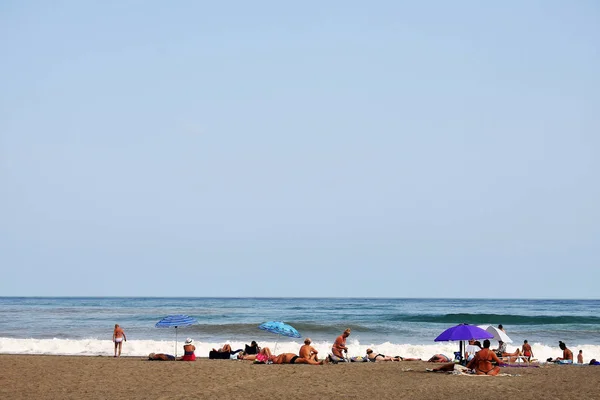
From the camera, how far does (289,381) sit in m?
16.0

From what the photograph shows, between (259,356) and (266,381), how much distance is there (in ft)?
14.8

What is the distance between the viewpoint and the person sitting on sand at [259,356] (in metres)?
20.4

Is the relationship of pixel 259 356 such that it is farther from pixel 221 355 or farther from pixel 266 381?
pixel 266 381

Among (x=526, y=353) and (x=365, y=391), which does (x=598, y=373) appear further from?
(x=365, y=391)

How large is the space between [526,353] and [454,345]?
5.66m

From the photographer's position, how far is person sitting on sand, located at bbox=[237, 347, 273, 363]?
2038 centimetres

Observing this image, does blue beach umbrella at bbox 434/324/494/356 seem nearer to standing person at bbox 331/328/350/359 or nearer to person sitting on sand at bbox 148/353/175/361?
standing person at bbox 331/328/350/359

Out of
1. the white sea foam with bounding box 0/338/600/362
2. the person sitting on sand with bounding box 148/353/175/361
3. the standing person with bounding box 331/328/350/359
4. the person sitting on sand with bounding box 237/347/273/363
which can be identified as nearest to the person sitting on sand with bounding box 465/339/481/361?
the standing person with bounding box 331/328/350/359

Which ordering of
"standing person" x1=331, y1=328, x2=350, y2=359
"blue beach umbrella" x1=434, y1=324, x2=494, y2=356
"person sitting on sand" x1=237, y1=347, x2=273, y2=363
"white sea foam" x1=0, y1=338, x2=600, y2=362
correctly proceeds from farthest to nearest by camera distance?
1. "white sea foam" x1=0, y1=338, x2=600, y2=362
2. "standing person" x1=331, y1=328, x2=350, y2=359
3. "person sitting on sand" x1=237, y1=347, x2=273, y2=363
4. "blue beach umbrella" x1=434, y1=324, x2=494, y2=356

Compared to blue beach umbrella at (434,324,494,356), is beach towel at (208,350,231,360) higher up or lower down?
lower down

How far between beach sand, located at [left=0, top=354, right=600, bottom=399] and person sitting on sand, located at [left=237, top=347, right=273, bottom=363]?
0.67 m

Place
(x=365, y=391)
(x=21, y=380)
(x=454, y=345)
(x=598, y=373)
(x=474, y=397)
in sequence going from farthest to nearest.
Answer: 1. (x=454, y=345)
2. (x=598, y=373)
3. (x=21, y=380)
4. (x=365, y=391)
5. (x=474, y=397)

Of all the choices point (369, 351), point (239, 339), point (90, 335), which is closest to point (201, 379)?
point (369, 351)

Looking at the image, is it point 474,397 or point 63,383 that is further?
point 63,383
